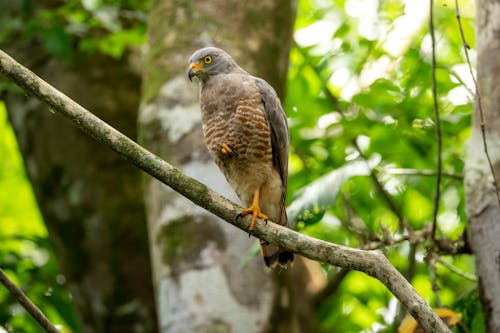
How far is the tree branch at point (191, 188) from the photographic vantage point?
294 cm

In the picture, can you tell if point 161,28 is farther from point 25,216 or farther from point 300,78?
point 25,216

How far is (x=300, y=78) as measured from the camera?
241 inches

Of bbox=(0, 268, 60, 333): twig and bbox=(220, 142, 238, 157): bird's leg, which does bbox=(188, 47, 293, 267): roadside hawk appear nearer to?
bbox=(220, 142, 238, 157): bird's leg

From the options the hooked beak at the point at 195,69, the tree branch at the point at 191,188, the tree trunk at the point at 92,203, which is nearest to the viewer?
the tree branch at the point at 191,188

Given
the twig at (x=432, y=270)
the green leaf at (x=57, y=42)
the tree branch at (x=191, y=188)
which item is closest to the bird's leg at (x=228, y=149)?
the tree branch at (x=191, y=188)

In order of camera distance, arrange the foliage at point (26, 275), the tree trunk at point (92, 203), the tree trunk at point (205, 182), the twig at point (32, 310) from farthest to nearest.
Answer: the tree trunk at point (92, 203)
the foliage at point (26, 275)
the tree trunk at point (205, 182)
the twig at point (32, 310)

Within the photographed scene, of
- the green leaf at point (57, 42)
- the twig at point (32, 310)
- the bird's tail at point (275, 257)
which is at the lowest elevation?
the bird's tail at point (275, 257)

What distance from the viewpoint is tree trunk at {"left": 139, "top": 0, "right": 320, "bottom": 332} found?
463cm

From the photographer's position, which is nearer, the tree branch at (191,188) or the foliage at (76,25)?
the tree branch at (191,188)

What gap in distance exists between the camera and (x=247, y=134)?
4.57 m

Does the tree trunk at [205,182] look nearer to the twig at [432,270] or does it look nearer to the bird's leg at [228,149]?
the bird's leg at [228,149]

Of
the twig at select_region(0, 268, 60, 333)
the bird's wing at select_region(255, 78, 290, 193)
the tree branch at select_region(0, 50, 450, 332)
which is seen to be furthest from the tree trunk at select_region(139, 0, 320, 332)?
the twig at select_region(0, 268, 60, 333)

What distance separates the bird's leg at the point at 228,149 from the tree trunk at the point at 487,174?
147 cm

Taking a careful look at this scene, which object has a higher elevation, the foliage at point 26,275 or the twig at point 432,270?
the twig at point 432,270
